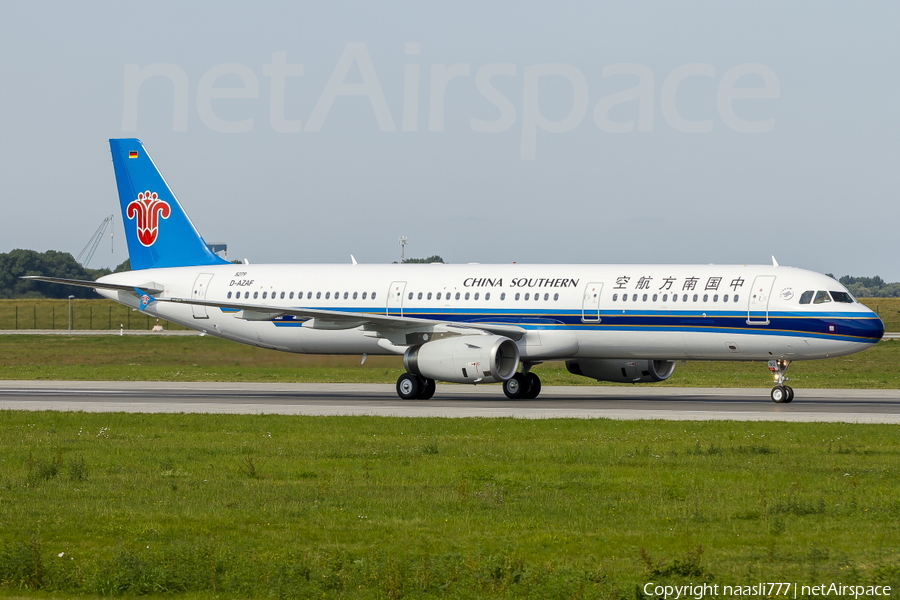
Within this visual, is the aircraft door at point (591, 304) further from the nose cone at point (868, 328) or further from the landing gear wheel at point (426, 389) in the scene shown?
the nose cone at point (868, 328)

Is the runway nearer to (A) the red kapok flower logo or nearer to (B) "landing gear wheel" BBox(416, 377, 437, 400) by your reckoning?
(B) "landing gear wheel" BBox(416, 377, 437, 400)

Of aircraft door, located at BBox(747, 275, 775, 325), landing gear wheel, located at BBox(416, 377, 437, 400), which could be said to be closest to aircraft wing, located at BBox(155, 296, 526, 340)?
landing gear wheel, located at BBox(416, 377, 437, 400)

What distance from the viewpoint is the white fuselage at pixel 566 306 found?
107ft

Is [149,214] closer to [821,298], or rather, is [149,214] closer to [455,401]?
[455,401]

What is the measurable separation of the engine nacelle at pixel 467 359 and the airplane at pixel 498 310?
0.14ft

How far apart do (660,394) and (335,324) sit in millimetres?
10940

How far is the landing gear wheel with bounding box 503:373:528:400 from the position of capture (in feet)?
119

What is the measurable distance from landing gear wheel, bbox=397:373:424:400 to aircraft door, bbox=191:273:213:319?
8.69 meters

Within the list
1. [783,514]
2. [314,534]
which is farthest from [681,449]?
[314,534]

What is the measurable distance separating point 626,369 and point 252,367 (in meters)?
24.8

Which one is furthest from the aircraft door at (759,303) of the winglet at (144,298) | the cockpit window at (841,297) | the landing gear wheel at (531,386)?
the winglet at (144,298)

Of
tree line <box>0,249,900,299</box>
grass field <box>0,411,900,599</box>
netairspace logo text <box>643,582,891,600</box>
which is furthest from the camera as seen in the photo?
tree line <box>0,249,900,299</box>

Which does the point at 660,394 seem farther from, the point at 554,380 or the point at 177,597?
the point at 177,597

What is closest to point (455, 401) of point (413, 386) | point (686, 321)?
point (413, 386)
